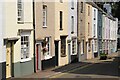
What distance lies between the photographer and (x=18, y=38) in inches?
1012

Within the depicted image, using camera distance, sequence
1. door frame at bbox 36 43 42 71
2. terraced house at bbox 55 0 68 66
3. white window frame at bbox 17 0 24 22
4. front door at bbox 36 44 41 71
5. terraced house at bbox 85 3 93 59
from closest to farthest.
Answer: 1. white window frame at bbox 17 0 24 22
2. door frame at bbox 36 43 42 71
3. front door at bbox 36 44 41 71
4. terraced house at bbox 55 0 68 66
5. terraced house at bbox 85 3 93 59

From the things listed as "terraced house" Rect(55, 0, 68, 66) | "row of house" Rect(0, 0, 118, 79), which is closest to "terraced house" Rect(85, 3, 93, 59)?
"row of house" Rect(0, 0, 118, 79)

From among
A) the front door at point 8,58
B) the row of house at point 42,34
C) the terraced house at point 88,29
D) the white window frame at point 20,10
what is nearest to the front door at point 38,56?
the row of house at point 42,34

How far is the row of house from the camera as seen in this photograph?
24.7 m

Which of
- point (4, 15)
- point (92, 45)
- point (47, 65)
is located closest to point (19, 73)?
point (4, 15)

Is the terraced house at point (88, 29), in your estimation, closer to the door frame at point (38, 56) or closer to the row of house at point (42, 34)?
the row of house at point (42, 34)

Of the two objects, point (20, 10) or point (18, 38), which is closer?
point (18, 38)

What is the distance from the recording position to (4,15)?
2367cm

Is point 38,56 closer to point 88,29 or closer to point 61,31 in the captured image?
point 61,31

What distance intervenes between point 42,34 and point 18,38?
624 cm

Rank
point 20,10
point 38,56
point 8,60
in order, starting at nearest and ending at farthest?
point 8,60 → point 20,10 → point 38,56

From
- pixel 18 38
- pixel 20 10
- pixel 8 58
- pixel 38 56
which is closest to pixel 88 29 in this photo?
pixel 38 56

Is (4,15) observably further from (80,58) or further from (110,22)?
(110,22)

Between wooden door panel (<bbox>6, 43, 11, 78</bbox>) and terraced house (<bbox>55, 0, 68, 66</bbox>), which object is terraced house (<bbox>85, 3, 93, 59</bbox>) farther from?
wooden door panel (<bbox>6, 43, 11, 78</bbox>)
